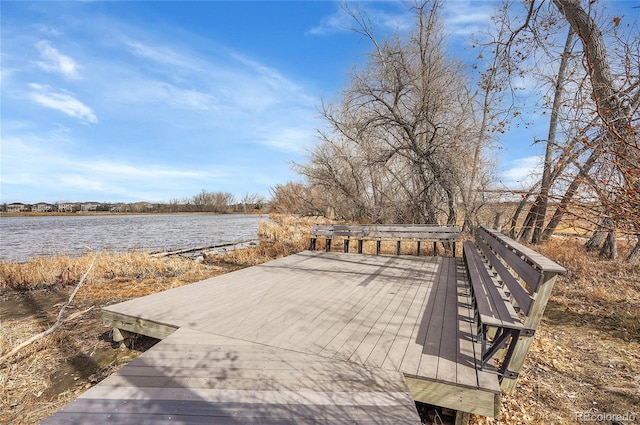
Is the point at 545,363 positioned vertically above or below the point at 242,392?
below

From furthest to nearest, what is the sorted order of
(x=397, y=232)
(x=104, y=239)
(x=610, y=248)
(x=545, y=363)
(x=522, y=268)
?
(x=104, y=239)
(x=397, y=232)
(x=610, y=248)
(x=545, y=363)
(x=522, y=268)

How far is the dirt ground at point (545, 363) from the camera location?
2.76 m

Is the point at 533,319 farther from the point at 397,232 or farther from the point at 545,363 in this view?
the point at 397,232

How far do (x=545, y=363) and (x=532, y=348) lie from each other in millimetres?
345

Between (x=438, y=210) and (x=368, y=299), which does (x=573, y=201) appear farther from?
(x=438, y=210)

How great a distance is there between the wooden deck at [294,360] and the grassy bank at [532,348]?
64 centimetres

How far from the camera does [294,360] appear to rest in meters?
2.81

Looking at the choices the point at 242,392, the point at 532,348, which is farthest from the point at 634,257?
the point at 242,392

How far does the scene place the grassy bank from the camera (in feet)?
9.44

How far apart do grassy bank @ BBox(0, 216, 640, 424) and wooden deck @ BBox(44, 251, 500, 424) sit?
0.64m

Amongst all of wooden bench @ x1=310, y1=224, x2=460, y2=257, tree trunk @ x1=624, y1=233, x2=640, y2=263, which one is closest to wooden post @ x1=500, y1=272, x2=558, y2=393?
wooden bench @ x1=310, y1=224, x2=460, y2=257

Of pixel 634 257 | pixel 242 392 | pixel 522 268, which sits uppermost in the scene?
pixel 522 268

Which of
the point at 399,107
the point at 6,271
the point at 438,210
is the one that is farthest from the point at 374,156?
the point at 6,271

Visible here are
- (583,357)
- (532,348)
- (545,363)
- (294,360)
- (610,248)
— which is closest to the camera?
(294,360)
